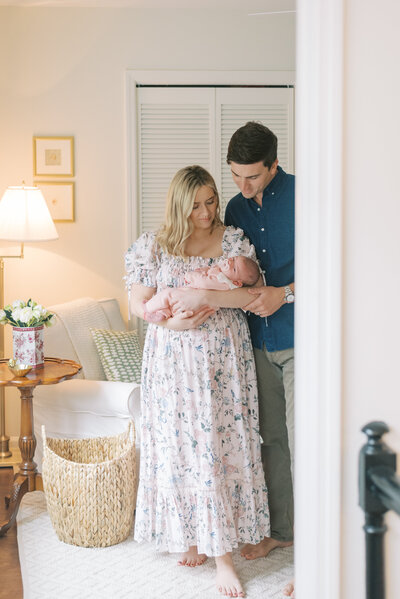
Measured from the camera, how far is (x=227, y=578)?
252 cm

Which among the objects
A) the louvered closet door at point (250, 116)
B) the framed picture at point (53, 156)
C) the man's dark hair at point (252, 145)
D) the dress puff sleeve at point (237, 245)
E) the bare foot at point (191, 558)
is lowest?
the bare foot at point (191, 558)

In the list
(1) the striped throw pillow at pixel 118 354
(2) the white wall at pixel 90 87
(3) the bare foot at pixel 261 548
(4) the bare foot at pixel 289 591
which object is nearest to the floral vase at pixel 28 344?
(1) the striped throw pillow at pixel 118 354

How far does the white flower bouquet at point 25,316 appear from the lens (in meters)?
3.20

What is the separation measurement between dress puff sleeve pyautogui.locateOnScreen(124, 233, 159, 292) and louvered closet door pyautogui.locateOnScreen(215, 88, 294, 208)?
173cm

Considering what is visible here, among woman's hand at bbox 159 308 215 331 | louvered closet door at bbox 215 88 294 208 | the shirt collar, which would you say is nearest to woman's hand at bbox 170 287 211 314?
woman's hand at bbox 159 308 215 331

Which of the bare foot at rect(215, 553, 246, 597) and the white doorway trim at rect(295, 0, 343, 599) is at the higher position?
the white doorway trim at rect(295, 0, 343, 599)

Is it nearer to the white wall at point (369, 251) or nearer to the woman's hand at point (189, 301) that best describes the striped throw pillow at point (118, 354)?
the woman's hand at point (189, 301)

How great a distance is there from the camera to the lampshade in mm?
3635

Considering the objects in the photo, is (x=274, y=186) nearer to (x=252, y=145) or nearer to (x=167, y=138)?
(x=252, y=145)

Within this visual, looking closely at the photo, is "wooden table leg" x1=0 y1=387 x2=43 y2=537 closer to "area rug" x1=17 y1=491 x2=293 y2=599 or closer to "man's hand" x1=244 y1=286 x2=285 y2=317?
"area rug" x1=17 y1=491 x2=293 y2=599

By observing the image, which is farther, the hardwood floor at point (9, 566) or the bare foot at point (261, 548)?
the bare foot at point (261, 548)

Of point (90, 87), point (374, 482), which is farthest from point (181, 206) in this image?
point (90, 87)

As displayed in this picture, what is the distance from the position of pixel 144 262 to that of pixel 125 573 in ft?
3.80

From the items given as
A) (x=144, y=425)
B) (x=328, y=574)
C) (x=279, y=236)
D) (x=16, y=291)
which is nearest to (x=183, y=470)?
(x=144, y=425)
